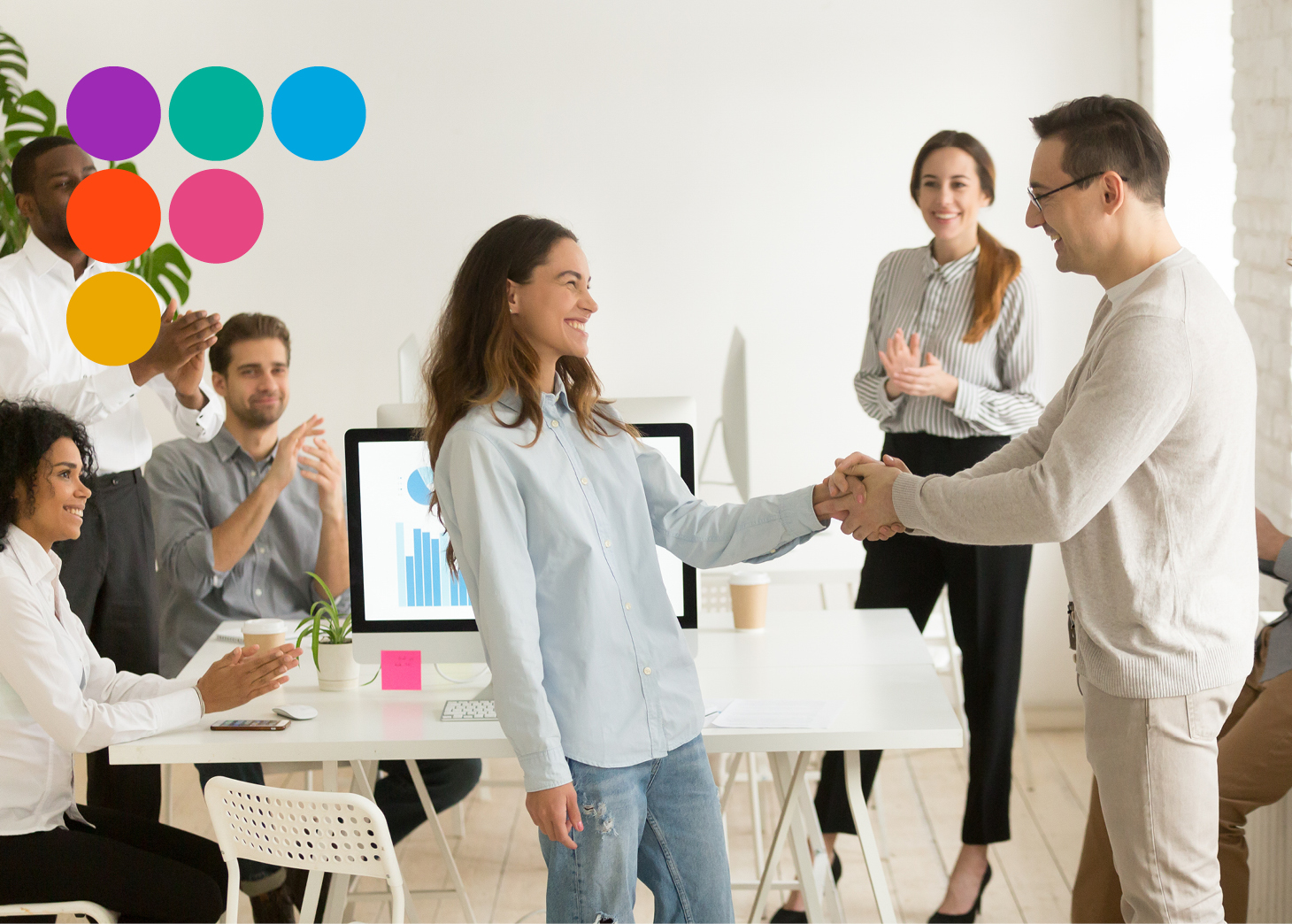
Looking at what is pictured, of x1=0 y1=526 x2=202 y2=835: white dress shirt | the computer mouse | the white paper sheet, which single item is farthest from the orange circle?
the white paper sheet

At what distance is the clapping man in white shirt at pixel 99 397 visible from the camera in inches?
97.8

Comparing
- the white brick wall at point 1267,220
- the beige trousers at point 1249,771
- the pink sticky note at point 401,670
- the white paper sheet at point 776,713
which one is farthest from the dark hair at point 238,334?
the white brick wall at point 1267,220

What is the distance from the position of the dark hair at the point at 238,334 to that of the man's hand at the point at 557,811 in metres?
1.81

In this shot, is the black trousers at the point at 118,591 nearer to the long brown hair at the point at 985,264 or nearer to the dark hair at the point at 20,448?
the dark hair at the point at 20,448

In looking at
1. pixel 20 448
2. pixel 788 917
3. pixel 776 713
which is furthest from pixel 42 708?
A: pixel 788 917

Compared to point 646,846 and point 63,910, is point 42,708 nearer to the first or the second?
point 63,910

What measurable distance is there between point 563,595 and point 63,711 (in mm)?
865

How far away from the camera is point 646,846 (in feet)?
5.29

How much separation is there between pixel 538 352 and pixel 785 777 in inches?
37.3

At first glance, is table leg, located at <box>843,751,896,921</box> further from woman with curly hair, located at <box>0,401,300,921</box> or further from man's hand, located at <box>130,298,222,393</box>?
man's hand, located at <box>130,298,222,393</box>

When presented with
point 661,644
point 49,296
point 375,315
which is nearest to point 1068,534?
point 661,644

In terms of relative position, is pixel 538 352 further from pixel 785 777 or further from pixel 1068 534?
pixel 785 777

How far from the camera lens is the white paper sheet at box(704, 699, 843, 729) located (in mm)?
1831

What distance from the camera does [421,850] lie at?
3.13 meters
